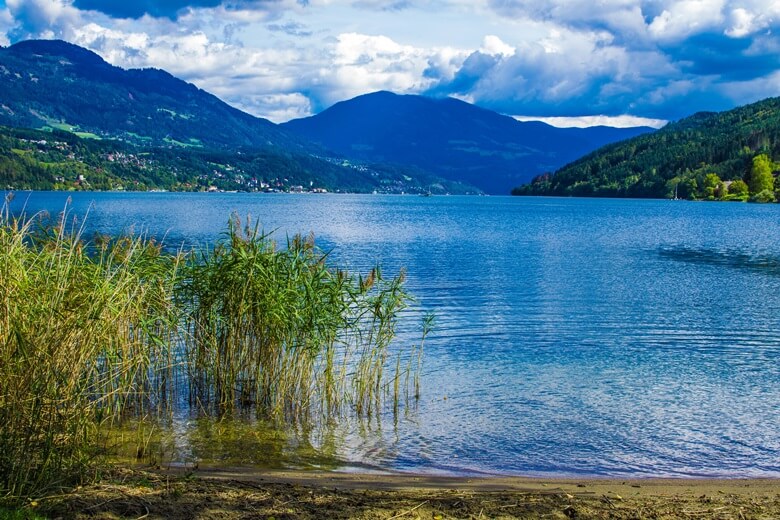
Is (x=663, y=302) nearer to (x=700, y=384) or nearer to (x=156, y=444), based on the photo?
(x=700, y=384)

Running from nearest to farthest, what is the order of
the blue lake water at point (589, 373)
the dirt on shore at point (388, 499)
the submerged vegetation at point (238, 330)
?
1. the dirt on shore at point (388, 499)
2. the blue lake water at point (589, 373)
3. the submerged vegetation at point (238, 330)

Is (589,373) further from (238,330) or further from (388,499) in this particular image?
(388,499)

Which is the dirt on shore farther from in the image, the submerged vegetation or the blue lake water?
the submerged vegetation

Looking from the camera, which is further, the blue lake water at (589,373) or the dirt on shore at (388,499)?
the blue lake water at (589,373)

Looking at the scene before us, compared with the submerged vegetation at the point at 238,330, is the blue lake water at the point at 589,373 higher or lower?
lower

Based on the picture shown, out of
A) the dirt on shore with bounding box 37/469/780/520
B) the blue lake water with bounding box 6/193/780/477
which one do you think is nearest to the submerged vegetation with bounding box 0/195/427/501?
the blue lake water with bounding box 6/193/780/477

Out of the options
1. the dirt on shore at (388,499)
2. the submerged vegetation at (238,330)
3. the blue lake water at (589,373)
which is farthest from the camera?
the submerged vegetation at (238,330)

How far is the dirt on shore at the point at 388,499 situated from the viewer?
988 cm

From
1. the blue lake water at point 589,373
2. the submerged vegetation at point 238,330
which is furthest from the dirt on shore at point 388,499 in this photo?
the submerged vegetation at point 238,330

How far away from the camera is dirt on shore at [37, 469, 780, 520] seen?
32.4 ft

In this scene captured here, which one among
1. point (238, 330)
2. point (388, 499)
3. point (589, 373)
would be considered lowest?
point (589, 373)

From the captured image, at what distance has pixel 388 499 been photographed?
11.0m

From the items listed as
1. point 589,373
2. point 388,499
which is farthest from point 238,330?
point 589,373

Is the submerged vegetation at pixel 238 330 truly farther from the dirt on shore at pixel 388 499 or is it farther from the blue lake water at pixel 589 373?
the dirt on shore at pixel 388 499
